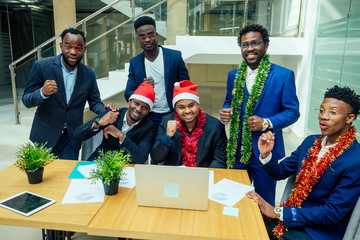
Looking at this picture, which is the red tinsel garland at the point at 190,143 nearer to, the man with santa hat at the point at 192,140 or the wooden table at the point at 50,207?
the man with santa hat at the point at 192,140

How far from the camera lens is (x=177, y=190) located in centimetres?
146

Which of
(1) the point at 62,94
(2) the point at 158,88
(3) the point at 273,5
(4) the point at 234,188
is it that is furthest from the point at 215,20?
(4) the point at 234,188

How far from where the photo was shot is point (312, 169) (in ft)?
5.67

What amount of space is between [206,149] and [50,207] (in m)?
1.20

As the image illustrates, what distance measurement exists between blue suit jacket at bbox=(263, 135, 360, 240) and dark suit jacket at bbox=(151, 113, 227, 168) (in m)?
0.74

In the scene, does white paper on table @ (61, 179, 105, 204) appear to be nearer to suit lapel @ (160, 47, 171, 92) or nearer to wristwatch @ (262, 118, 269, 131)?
wristwatch @ (262, 118, 269, 131)

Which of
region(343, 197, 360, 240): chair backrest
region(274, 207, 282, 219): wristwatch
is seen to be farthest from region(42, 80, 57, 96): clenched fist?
region(343, 197, 360, 240): chair backrest

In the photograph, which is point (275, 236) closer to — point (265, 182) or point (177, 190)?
point (265, 182)

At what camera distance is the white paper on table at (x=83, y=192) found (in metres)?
1.62

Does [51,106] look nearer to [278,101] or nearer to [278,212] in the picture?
[278,101]

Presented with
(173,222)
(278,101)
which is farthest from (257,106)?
(173,222)

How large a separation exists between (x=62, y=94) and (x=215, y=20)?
414 centimetres

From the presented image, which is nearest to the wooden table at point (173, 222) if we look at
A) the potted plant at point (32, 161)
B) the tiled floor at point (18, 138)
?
the potted plant at point (32, 161)

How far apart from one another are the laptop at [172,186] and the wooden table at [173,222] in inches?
1.6
